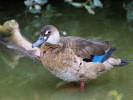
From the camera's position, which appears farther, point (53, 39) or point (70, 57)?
point (53, 39)

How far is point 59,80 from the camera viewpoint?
4285mm

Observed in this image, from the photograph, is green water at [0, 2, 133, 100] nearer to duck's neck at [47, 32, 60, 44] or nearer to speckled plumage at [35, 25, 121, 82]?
speckled plumage at [35, 25, 121, 82]

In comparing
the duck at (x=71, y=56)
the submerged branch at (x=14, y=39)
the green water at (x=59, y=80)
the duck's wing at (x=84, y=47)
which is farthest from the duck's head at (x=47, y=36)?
the submerged branch at (x=14, y=39)

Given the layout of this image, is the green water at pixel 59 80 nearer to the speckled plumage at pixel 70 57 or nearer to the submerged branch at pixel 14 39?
the submerged branch at pixel 14 39

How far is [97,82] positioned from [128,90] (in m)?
0.52

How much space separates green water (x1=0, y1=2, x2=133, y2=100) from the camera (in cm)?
390

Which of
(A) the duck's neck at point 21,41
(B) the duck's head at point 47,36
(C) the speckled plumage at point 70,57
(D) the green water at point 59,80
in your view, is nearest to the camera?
(C) the speckled plumage at point 70,57

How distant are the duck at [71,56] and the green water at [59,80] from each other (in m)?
0.27

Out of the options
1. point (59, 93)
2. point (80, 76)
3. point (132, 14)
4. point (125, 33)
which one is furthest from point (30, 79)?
point (132, 14)

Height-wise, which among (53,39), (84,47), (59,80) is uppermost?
(53,39)

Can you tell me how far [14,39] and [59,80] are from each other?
143 centimetres

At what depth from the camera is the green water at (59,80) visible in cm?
390

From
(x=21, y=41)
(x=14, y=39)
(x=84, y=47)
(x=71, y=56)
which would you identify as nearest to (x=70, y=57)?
(x=71, y=56)

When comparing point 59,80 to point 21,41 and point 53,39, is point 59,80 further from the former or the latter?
point 21,41
